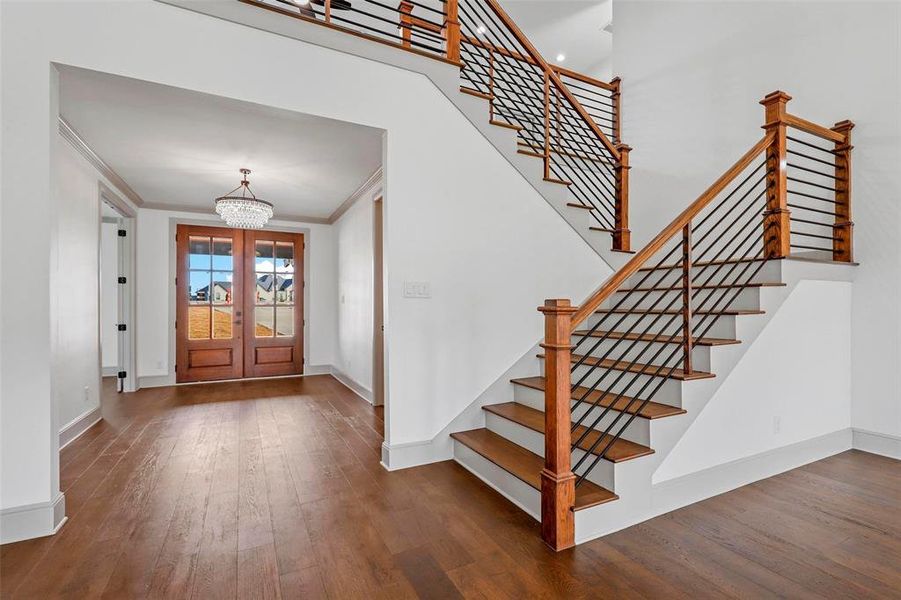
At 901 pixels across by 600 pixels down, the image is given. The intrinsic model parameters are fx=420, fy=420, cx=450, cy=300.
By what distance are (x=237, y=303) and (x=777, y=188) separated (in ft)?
21.4

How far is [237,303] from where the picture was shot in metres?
6.35

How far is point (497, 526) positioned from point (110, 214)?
6.68 metres

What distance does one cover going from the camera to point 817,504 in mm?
2361

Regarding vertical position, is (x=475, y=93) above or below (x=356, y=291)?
above

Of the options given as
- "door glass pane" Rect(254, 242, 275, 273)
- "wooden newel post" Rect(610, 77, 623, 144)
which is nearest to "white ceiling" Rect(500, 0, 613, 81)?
"wooden newel post" Rect(610, 77, 623, 144)

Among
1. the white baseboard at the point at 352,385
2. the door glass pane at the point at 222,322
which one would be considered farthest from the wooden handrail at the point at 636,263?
the door glass pane at the point at 222,322

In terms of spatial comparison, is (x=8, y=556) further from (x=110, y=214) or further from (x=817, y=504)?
(x=110, y=214)

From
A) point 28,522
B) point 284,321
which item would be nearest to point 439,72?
point 28,522

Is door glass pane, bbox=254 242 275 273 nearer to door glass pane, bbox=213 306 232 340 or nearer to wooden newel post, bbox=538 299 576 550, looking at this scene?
door glass pane, bbox=213 306 232 340

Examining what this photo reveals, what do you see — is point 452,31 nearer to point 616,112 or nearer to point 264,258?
point 616,112

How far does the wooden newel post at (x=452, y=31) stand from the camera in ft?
10.8

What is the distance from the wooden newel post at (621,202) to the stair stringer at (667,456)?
1.35 meters

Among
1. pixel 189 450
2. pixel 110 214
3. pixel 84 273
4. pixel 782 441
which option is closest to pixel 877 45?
pixel 782 441

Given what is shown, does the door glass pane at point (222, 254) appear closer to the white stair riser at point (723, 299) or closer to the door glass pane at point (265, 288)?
the door glass pane at point (265, 288)
